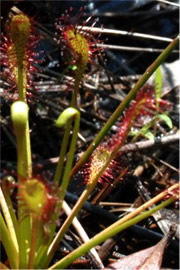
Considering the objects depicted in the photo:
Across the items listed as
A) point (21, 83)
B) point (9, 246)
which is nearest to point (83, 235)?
point (9, 246)

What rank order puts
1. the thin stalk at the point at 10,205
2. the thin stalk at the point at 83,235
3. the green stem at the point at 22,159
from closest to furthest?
the green stem at the point at 22,159 < the thin stalk at the point at 10,205 < the thin stalk at the point at 83,235

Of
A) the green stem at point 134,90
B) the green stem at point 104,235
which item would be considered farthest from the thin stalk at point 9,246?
the green stem at point 134,90

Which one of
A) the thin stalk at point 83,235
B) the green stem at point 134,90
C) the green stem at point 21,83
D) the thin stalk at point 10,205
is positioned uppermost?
the green stem at point 21,83

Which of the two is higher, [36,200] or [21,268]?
[36,200]

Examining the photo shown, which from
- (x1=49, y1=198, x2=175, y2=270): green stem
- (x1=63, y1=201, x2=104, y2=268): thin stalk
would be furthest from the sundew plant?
(x1=63, y1=201, x2=104, y2=268): thin stalk

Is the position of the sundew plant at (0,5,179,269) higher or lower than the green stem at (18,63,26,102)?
lower

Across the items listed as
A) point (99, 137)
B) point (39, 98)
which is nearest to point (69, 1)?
point (39, 98)

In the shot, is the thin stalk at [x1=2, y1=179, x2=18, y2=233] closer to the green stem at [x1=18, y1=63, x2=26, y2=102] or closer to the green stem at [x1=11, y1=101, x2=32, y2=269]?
the green stem at [x1=11, y1=101, x2=32, y2=269]

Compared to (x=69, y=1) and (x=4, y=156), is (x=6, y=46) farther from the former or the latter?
(x=69, y=1)

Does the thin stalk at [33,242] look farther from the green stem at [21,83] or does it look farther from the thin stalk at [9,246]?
the green stem at [21,83]
